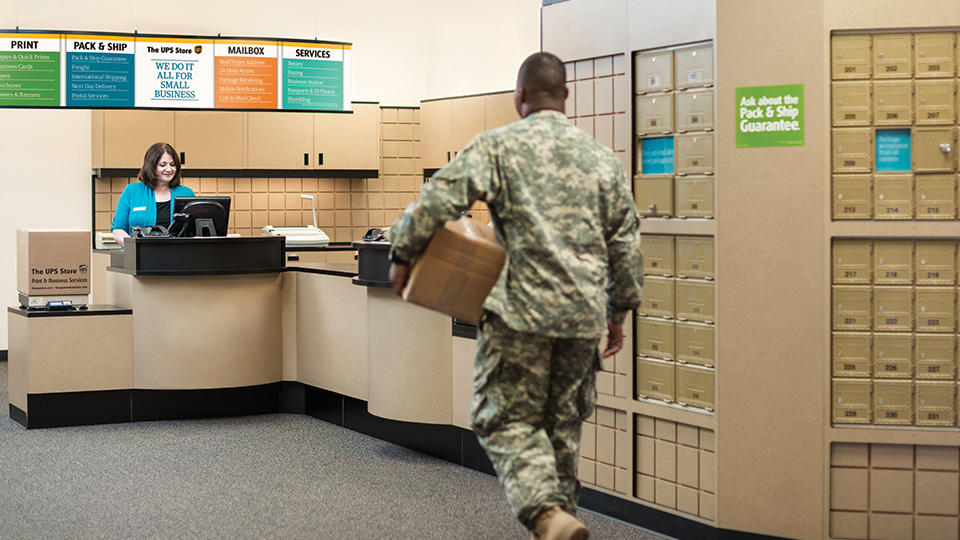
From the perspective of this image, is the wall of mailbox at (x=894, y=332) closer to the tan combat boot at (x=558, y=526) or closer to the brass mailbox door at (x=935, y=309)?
the brass mailbox door at (x=935, y=309)

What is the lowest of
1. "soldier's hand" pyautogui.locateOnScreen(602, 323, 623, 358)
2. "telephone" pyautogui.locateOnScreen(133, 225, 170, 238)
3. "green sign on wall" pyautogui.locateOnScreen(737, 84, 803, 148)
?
"soldier's hand" pyautogui.locateOnScreen(602, 323, 623, 358)

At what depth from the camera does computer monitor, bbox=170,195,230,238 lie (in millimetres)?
6172

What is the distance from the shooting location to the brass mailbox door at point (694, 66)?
11.7 ft

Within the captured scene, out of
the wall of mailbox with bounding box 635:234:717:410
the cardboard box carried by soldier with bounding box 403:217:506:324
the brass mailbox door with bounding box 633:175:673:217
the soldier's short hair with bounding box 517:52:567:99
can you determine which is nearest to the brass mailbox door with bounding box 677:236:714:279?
the wall of mailbox with bounding box 635:234:717:410

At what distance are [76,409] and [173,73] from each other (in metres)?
2.93

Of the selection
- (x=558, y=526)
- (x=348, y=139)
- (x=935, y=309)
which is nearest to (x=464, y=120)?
(x=348, y=139)

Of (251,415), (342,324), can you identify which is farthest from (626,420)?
(251,415)

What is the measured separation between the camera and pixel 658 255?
3.81m

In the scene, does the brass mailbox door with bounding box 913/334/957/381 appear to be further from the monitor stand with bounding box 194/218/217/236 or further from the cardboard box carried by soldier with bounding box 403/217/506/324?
the monitor stand with bounding box 194/218/217/236

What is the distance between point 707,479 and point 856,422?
0.55 meters

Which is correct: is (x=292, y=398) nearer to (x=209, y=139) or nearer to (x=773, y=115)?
(x=209, y=139)

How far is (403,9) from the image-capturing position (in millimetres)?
9344

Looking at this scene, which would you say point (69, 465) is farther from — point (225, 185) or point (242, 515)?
point (225, 185)

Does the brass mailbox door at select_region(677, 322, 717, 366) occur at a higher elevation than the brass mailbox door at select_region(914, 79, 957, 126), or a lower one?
lower
